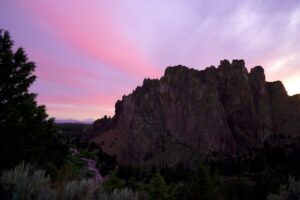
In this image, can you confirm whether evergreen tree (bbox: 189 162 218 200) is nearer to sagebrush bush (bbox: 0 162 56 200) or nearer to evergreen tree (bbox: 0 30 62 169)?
evergreen tree (bbox: 0 30 62 169)

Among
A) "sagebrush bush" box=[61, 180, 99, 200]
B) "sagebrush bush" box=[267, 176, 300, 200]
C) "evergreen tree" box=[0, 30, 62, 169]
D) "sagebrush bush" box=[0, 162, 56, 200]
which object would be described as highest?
"evergreen tree" box=[0, 30, 62, 169]

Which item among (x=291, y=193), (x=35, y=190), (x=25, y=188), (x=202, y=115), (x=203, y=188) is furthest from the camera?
(x=202, y=115)

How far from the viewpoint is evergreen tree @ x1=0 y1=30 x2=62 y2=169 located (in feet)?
34.8

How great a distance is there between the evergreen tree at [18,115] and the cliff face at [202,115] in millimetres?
88929

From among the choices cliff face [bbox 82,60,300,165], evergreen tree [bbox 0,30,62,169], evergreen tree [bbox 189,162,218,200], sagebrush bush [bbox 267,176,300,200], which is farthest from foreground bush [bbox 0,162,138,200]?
cliff face [bbox 82,60,300,165]

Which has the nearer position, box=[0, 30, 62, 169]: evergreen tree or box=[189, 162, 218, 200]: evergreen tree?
box=[0, 30, 62, 169]: evergreen tree

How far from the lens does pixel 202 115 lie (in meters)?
112

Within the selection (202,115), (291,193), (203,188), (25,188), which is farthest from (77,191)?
(202,115)

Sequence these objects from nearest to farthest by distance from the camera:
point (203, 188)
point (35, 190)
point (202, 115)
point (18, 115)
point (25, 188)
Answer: point (25, 188) → point (35, 190) → point (18, 115) → point (203, 188) → point (202, 115)

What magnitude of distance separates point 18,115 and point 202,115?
364 feet

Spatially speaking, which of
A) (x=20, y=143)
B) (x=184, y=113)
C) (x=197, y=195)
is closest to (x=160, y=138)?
(x=184, y=113)

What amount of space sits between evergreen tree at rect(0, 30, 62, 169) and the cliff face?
8893 centimetres

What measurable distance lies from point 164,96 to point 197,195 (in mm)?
95184

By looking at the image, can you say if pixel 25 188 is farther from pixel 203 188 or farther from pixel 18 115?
pixel 203 188
